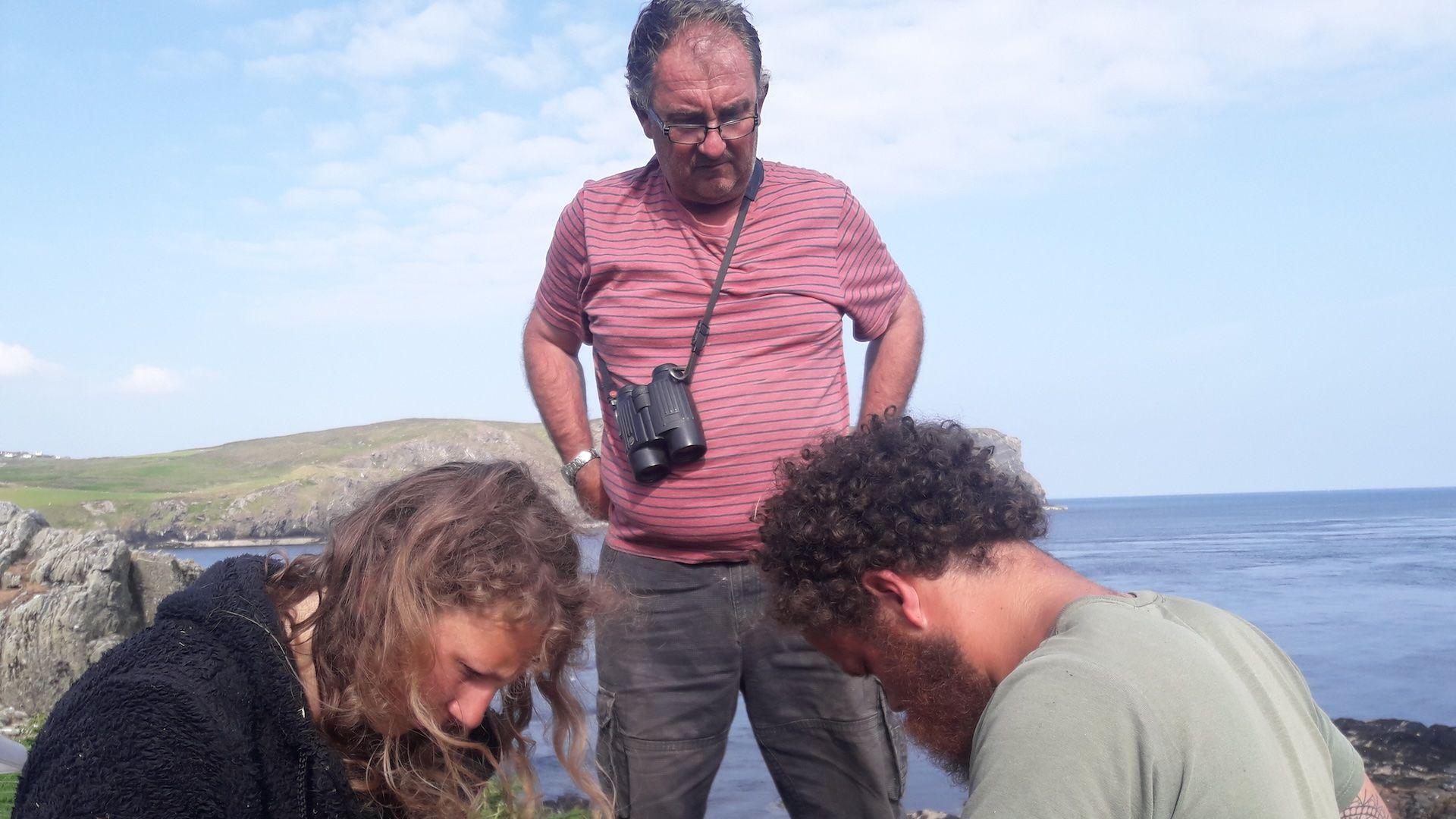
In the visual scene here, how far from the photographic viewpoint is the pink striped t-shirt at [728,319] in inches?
131

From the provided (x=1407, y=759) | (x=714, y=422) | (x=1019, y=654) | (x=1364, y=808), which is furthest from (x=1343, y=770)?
(x=1407, y=759)

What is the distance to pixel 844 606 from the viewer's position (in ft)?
7.28

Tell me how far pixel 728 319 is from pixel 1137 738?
2.05 metres

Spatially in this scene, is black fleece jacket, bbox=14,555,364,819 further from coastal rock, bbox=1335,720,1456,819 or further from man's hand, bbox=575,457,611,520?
coastal rock, bbox=1335,720,1456,819

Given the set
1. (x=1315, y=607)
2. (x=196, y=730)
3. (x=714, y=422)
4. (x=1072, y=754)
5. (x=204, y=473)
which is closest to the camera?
(x=1072, y=754)

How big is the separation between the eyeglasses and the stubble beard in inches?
70.2

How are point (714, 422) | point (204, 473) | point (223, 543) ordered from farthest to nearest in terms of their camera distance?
point (204, 473)
point (223, 543)
point (714, 422)

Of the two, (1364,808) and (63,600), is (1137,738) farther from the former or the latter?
(63,600)

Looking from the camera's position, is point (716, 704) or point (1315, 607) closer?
point (716, 704)

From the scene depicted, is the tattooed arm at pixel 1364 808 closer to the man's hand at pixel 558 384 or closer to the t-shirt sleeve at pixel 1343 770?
the t-shirt sleeve at pixel 1343 770

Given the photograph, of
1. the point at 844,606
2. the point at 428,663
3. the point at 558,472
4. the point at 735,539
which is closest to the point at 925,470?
the point at 844,606

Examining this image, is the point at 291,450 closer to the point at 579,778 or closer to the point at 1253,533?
the point at 1253,533

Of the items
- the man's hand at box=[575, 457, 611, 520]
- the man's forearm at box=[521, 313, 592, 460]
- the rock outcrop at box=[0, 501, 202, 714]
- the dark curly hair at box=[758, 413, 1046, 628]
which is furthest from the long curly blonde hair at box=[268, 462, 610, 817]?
the rock outcrop at box=[0, 501, 202, 714]

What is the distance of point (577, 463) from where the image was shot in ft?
12.6
